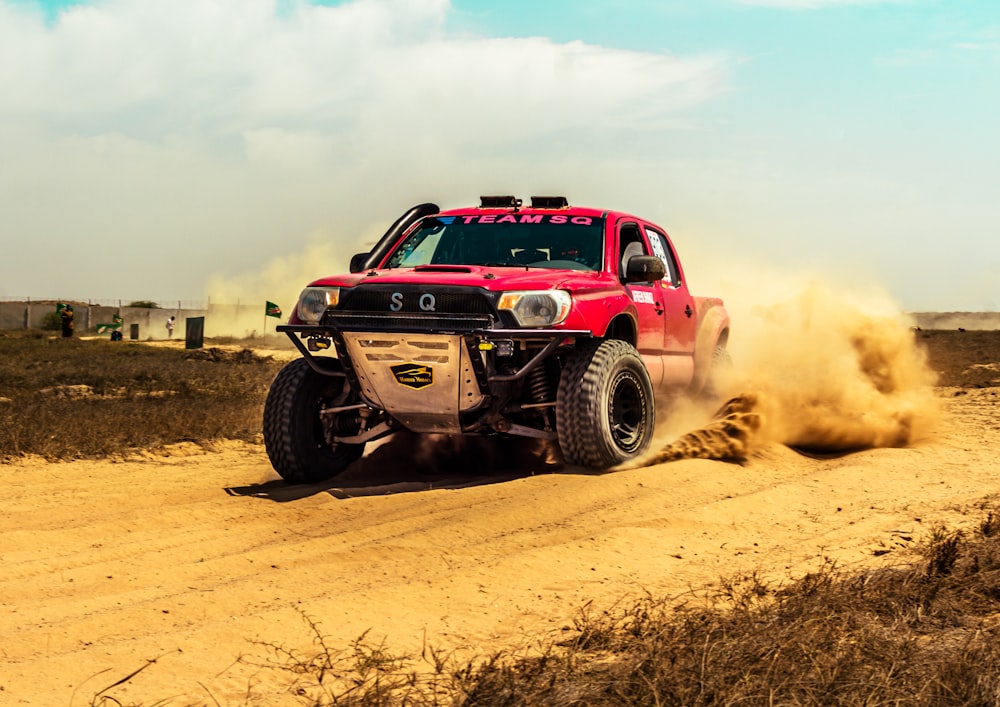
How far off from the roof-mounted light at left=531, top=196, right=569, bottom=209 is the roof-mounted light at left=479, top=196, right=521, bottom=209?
15cm

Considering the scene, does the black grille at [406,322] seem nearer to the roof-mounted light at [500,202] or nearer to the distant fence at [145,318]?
the roof-mounted light at [500,202]

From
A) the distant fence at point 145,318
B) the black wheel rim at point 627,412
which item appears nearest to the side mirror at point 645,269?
the black wheel rim at point 627,412

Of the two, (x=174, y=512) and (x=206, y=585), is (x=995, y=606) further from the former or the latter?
(x=174, y=512)

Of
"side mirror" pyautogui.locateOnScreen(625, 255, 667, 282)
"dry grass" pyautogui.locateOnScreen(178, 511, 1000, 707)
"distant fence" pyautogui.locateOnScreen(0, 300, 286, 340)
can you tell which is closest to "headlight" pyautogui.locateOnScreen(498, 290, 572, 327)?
"side mirror" pyautogui.locateOnScreen(625, 255, 667, 282)

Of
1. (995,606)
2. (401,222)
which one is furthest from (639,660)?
(401,222)

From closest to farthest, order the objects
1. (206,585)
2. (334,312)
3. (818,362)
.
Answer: (206,585)
(334,312)
(818,362)

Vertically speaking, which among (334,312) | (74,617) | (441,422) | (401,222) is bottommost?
(74,617)

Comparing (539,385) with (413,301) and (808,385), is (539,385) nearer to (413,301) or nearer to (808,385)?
(413,301)

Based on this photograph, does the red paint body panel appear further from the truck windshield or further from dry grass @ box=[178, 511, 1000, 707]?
dry grass @ box=[178, 511, 1000, 707]

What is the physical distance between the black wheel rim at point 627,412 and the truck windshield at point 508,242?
40.4 inches

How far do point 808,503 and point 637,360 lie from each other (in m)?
1.61

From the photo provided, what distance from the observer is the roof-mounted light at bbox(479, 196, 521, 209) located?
9.19 m

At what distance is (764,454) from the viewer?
29.0 ft

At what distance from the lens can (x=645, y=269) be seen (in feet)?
26.8
